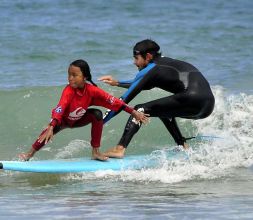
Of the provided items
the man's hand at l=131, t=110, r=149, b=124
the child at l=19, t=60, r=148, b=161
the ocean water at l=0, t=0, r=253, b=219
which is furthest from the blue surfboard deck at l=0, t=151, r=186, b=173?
the man's hand at l=131, t=110, r=149, b=124

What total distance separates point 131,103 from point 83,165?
420 cm

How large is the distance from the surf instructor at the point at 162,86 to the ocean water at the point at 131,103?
45 cm

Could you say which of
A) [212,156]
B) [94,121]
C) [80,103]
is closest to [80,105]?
[80,103]

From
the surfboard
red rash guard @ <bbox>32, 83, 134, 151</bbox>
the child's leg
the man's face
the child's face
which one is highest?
the man's face

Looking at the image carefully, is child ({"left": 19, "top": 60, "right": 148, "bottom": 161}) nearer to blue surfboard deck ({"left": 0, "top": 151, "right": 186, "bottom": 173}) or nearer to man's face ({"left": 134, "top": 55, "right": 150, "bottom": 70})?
blue surfboard deck ({"left": 0, "top": 151, "right": 186, "bottom": 173})

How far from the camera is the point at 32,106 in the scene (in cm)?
1204

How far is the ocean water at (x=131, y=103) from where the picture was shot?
6.81 metres

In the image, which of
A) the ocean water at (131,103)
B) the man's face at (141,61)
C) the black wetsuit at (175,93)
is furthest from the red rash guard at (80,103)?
the man's face at (141,61)

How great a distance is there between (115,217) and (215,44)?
40.0 feet

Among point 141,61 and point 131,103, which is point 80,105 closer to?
point 141,61

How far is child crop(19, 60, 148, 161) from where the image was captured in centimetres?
772

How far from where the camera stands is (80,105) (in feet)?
25.8

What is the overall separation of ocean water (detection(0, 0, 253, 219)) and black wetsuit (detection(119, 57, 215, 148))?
471 millimetres

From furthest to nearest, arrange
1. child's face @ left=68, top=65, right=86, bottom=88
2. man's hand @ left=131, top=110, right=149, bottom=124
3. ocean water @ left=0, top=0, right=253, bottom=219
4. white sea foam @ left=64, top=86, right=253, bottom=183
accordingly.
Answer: white sea foam @ left=64, top=86, right=253, bottom=183 → man's hand @ left=131, top=110, right=149, bottom=124 → child's face @ left=68, top=65, right=86, bottom=88 → ocean water @ left=0, top=0, right=253, bottom=219
